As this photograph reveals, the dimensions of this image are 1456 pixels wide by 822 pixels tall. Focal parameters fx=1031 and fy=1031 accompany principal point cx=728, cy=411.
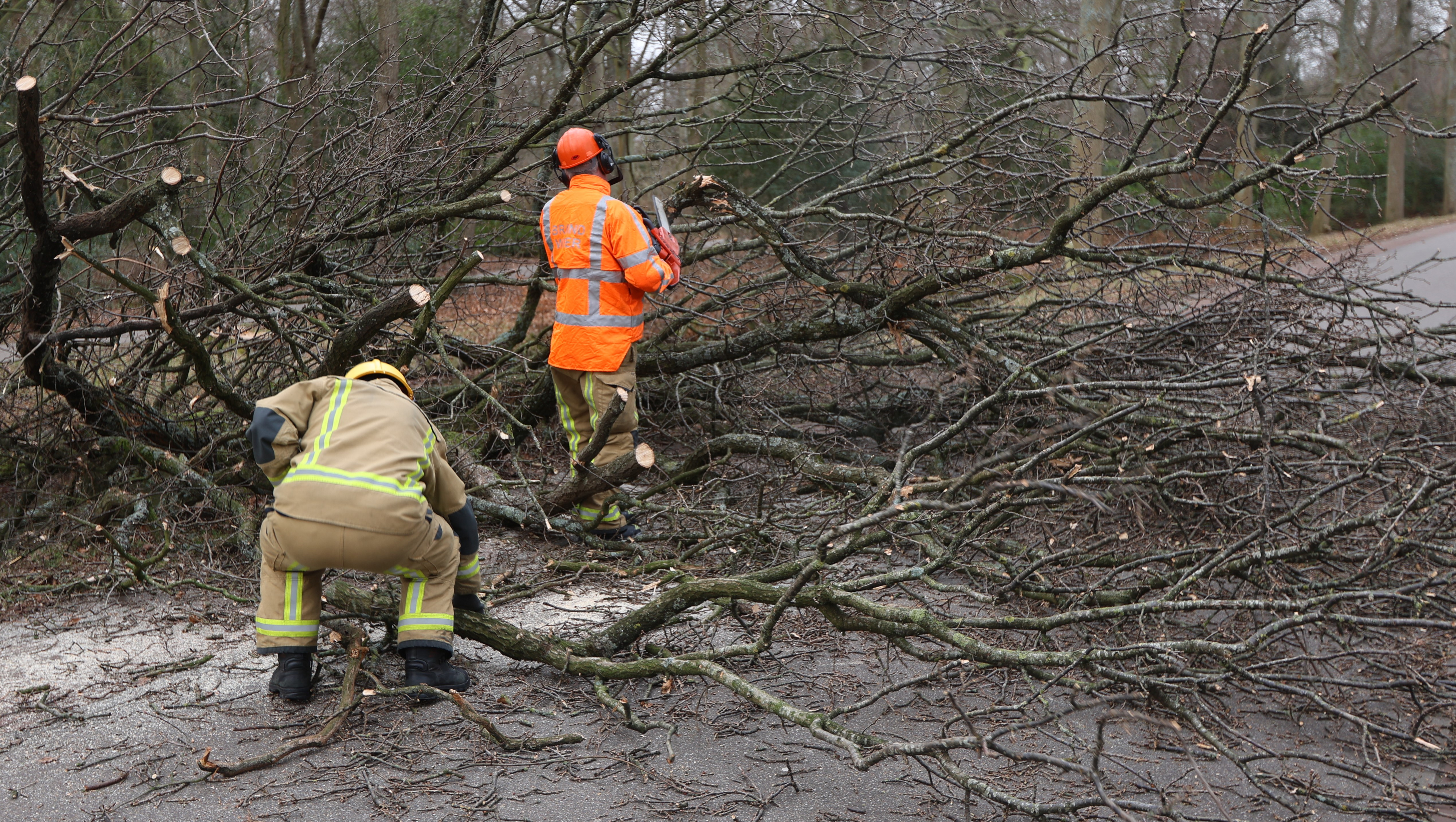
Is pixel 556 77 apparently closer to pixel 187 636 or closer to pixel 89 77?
pixel 89 77

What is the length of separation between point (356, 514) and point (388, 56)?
514 centimetres

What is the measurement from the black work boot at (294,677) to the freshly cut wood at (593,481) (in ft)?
5.15

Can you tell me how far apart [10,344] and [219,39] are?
2000 millimetres

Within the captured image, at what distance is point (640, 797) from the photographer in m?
2.97

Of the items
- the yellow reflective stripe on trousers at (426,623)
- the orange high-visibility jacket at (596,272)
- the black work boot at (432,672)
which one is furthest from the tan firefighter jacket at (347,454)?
the orange high-visibility jacket at (596,272)

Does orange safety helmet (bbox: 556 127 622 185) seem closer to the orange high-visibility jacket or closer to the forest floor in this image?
the orange high-visibility jacket

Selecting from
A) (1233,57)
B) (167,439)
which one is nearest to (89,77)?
(167,439)

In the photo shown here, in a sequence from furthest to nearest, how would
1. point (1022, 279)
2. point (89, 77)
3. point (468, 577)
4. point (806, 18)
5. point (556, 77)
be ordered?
point (556, 77) < point (806, 18) < point (1022, 279) < point (89, 77) < point (468, 577)

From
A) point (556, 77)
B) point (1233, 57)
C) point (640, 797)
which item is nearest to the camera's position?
point (640, 797)

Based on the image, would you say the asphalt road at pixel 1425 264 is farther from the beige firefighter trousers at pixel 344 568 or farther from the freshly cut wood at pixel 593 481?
the beige firefighter trousers at pixel 344 568

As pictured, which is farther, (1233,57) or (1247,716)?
(1233,57)

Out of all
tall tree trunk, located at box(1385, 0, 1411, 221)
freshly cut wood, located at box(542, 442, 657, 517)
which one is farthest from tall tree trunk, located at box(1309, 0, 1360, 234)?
freshly cut wood, located at box(542, 442, 657, 517)

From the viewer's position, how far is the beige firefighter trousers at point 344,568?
10.6 feet

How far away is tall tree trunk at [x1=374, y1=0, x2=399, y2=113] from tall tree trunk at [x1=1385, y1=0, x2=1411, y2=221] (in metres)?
19.3
